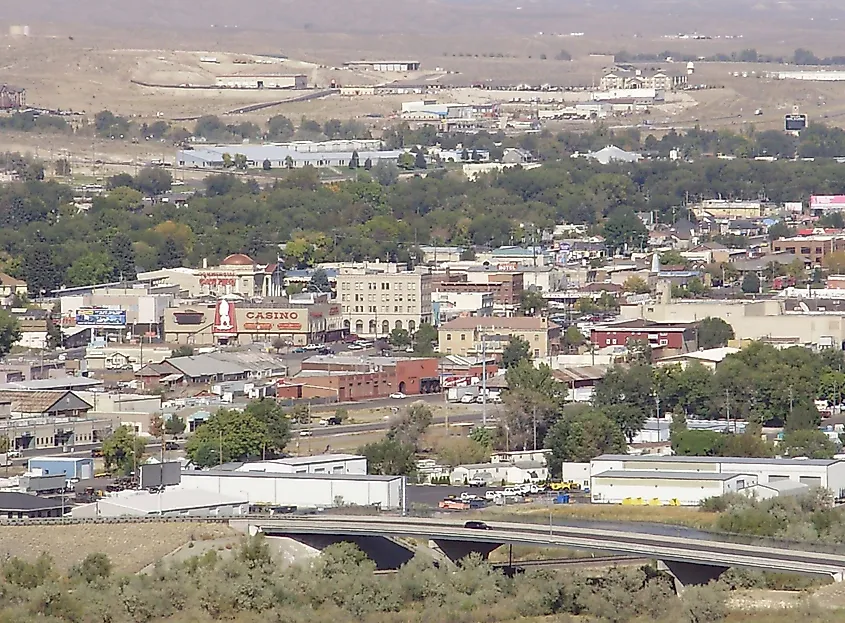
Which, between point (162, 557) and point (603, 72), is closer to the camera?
point (162, 557)

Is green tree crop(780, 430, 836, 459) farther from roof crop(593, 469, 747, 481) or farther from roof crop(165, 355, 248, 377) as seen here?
roof crop(165, 355, 248, 377)

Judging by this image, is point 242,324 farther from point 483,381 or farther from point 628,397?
point 628,397

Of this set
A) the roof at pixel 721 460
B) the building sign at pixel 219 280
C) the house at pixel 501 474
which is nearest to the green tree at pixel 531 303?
the building sign at pixel 219 280

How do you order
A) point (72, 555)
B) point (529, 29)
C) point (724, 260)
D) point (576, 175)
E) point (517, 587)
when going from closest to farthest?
point (517, 587), point (72, 555), point (724, 260), point (576, 175), point (529, 29)

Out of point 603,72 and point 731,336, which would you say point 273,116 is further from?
point 731,336

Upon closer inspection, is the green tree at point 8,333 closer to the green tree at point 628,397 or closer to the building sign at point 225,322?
the building sign at point 225,322

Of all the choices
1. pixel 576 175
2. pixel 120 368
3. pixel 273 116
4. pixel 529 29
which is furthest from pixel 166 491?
pixel 529 29
